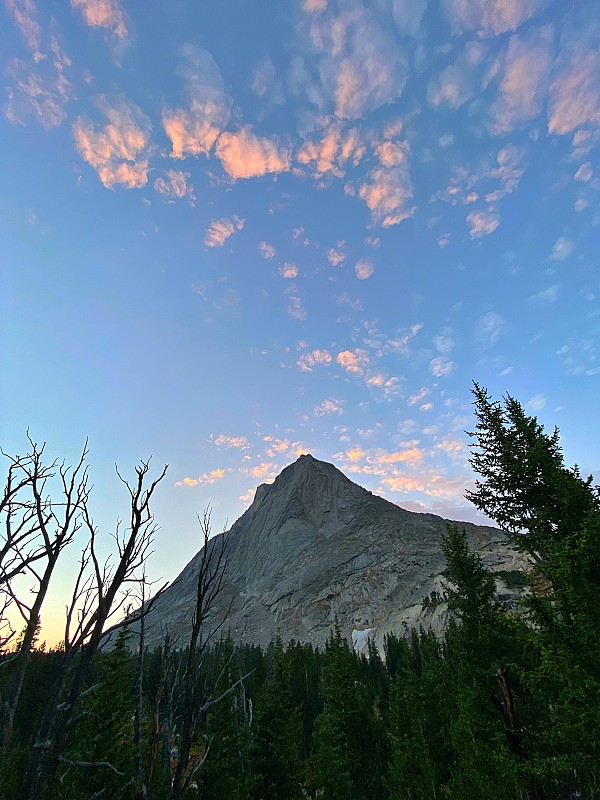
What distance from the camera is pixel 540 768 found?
9578 mm

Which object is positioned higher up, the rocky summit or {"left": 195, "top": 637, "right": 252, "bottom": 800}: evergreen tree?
the rocky summit

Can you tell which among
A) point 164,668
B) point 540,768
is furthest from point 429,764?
point 164,668

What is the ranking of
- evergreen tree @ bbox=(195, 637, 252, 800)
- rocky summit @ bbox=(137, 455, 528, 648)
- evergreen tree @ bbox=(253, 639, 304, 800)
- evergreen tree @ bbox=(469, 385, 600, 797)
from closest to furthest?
1. evergreen tree @ bbox=(469, 385, 600, 797)
2. evergreen tree @ bbox=(195, 637, 252, 800)
3. evergreen tree @ bbox=(253, 639, 304, 800)
4. rocky summit @ bbox=(137, 455, 528, 648)

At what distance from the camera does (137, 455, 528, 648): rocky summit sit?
122500 mm

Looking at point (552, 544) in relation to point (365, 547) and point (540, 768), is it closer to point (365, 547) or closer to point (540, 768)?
point (540, 768)

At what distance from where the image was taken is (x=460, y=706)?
54.3 feet

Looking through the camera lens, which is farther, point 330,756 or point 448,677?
point 448,677

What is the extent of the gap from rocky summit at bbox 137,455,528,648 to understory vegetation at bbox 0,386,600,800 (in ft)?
274

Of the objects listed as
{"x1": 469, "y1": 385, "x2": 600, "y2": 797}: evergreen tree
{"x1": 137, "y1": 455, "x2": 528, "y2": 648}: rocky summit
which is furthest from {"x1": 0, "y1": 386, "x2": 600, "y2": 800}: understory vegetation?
{"x1": 137, "y1": 455, "x2": 528, "y2": 648}: rocky summit

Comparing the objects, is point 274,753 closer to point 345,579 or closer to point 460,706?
point 460,706

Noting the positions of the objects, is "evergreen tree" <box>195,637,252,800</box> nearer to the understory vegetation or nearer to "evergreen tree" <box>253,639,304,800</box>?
the understory vegetation

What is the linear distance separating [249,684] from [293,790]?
3209 cm

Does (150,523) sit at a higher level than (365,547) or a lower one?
lower

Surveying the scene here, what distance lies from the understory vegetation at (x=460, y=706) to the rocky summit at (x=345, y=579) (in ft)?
274
